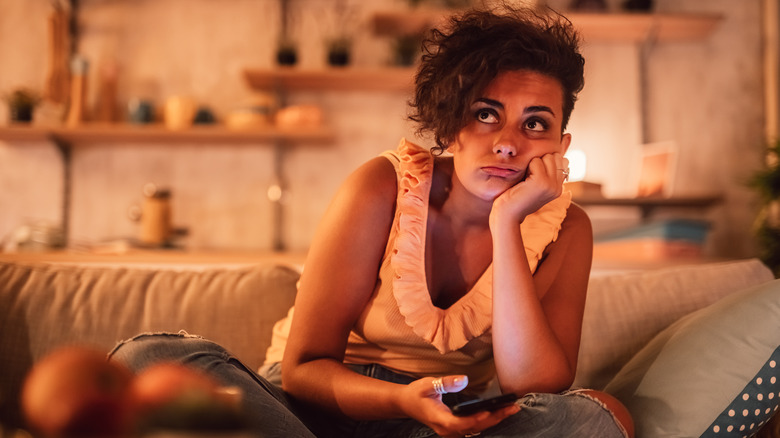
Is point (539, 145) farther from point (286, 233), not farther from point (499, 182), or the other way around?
point (286, 233)

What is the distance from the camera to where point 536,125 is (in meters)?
1.42

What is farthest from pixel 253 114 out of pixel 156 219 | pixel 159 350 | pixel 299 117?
pixel 159 350

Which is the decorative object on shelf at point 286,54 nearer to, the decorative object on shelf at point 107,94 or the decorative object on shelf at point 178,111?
the decorative object on shelf at point 178,111

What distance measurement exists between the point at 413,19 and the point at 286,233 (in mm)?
1187

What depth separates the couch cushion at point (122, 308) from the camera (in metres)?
1.68

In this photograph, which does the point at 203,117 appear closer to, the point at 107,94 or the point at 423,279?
the point at 107,94

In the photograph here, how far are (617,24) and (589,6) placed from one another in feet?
0.51

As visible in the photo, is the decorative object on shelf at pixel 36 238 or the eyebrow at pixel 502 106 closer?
the eyebrow at pixel 502 106

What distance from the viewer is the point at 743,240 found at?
352cm

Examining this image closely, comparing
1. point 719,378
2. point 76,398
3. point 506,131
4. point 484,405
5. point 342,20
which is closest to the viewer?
point 76,398

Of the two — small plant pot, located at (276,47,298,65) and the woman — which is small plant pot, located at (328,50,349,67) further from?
the woman

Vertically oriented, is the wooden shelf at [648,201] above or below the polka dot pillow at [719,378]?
above

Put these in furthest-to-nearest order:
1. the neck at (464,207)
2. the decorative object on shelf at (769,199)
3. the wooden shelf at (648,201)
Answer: the wooden shelf at (648,201), the decorative object on shelf at (769,199), the neck at (464,207)

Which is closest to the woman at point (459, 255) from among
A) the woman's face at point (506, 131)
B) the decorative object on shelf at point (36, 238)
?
the woman's face at point (506, 131)
